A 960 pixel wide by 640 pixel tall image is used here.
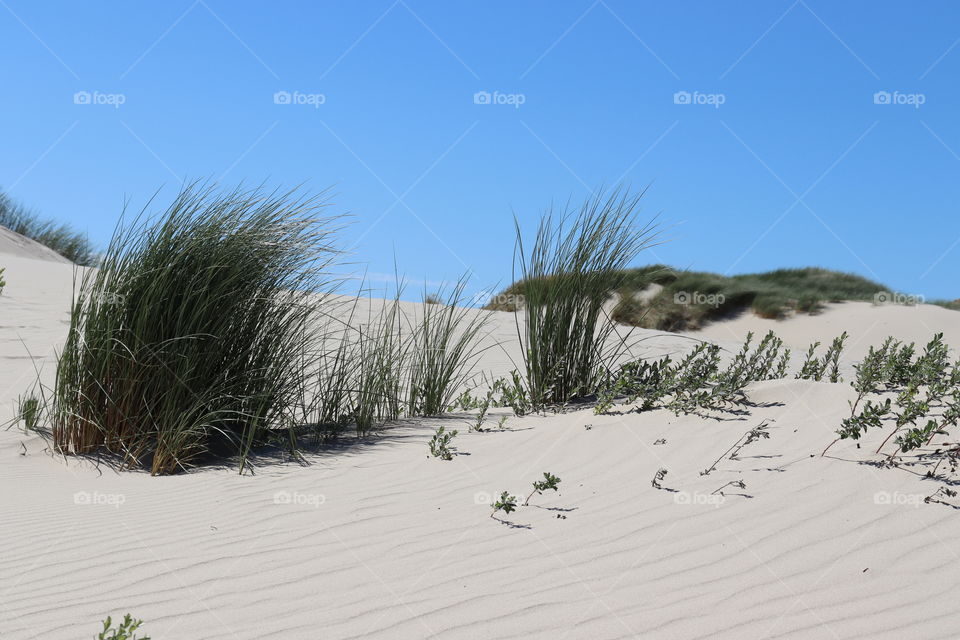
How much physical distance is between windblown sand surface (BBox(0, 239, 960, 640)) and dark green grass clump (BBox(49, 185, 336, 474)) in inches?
11.1

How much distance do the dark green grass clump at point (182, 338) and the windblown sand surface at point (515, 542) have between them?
11.1 inches

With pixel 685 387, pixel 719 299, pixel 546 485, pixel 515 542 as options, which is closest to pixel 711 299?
pixel 719 299

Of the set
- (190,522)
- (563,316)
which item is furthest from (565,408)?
(190,522)

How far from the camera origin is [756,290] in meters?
16.7

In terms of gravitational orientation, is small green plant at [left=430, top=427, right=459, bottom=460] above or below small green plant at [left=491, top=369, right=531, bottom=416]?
below

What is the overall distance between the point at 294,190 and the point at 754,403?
3143 millimetres

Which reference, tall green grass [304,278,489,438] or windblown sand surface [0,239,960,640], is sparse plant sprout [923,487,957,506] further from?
tall green grass [304,278,489,438]

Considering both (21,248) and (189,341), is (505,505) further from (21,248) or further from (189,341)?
(21,248)

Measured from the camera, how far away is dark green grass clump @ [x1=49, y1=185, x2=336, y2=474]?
446 centimetres

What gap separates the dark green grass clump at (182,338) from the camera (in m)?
4.46

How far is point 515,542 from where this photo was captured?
3102 mm

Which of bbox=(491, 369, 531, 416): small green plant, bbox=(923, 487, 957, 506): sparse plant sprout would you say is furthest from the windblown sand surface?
bbox=(491, 369, 531, 416): small green plant

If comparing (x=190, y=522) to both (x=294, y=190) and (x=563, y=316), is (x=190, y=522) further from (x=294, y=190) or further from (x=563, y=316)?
(x=563, y=316)

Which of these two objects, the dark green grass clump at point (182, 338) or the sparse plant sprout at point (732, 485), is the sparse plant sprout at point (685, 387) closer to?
the sparse plant sprout at point (732, 485)
